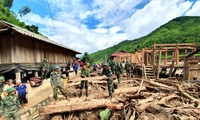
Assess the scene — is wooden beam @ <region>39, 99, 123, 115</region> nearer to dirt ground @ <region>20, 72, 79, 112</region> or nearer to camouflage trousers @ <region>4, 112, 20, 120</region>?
camouflage trousers @ <region>4, 112, 20, 120</region>

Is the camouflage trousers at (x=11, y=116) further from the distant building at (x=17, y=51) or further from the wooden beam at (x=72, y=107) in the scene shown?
the distant building at (x=17, y=51)

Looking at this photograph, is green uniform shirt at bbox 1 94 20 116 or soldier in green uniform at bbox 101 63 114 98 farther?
soldier in green uniform at bbox 101 63 114 98

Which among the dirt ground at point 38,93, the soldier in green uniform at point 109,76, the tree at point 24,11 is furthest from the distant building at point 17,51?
the tree at point 24,11

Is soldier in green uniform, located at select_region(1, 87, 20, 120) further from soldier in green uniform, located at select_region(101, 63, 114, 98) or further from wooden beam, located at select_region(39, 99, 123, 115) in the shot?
soldier in green uniform, located at select_region(101, 63, 114, 98)

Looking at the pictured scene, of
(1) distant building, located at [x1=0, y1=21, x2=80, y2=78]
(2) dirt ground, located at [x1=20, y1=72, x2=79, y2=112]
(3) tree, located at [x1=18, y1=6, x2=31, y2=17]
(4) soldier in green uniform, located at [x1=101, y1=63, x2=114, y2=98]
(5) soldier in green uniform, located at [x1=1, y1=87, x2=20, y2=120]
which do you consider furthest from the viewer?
(3) tree, located at [x1=18, y1=6, x2=31, y2=17]

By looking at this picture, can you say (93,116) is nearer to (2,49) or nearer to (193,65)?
(2,49)

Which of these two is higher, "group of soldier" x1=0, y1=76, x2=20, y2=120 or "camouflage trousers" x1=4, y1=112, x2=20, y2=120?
"group of soldier" x1=0, y1=76, x2=20, y2=120

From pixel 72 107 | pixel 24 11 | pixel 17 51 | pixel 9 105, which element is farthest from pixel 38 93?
pixel 24 11

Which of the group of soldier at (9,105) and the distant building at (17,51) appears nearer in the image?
the group of soldier at (9,105)

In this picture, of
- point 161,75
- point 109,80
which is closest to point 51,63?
point 109,80

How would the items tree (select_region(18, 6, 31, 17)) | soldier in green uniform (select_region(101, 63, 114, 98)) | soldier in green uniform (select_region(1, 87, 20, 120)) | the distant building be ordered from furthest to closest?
tree (select_region(18, 6, 31, 17)) < the distant building < soldier in green uniform (select_region(101, 63, 114, 98)) < soldier in green uniform (select_region(1, 87, 20, 120))

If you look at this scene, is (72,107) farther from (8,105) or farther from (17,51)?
(17,51)

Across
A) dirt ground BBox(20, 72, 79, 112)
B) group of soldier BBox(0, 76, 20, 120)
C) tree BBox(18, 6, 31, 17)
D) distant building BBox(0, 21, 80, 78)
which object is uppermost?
tree BBox(18, 6, 31, 17)

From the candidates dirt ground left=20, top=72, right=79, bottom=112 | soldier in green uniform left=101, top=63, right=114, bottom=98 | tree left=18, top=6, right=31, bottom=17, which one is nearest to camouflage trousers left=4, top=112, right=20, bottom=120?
dirt ground left=20, top=72, right=79, bottom=112
